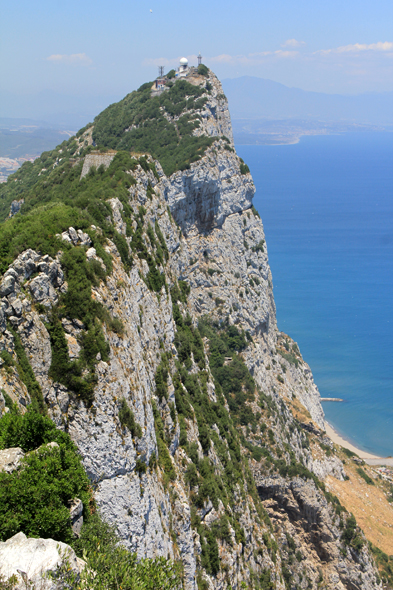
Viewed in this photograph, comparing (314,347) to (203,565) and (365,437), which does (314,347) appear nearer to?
(365,437)

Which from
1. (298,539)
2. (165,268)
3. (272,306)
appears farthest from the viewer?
(272,306)

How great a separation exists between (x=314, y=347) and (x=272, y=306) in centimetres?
2872

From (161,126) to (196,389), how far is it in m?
37.2

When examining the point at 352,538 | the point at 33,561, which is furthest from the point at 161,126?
the point at 33,561

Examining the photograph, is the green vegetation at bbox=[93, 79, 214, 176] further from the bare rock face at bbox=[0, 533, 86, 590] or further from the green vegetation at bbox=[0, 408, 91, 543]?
the bare rock face at bbox=[0, 533, 86, 590]

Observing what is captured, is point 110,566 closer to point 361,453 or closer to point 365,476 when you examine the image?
point 365,476

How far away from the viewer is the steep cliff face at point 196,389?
1345 cm

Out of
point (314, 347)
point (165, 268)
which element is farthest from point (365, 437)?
point (165, 268)

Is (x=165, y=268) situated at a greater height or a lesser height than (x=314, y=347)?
lesser

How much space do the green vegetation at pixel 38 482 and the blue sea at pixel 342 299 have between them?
221 ft

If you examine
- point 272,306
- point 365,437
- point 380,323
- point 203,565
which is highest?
point 380,323

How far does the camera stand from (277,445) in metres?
39.5

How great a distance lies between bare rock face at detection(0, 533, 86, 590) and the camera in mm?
8453

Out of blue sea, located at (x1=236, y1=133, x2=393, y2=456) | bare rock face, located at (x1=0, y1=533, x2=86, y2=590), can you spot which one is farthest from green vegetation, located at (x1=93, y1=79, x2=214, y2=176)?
blue sea, located at (x1=236, y1=133, x2=393, y2=456)
